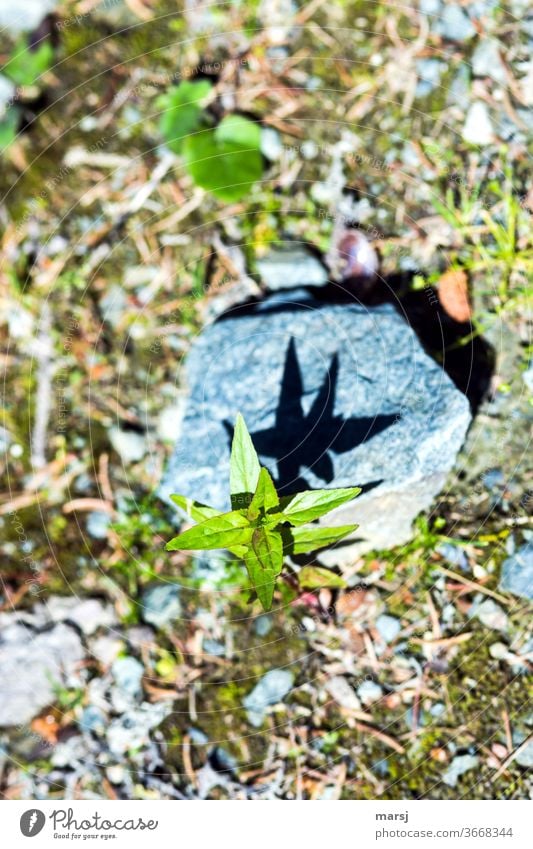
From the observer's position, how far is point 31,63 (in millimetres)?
3496

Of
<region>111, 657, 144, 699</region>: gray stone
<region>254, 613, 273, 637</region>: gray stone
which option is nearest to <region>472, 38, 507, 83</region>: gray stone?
<region>254, 613, 273, 637</region>: gray stone

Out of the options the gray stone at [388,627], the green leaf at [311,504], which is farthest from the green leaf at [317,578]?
the green leaf at [311,504]

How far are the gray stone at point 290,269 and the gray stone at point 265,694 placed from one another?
157 cm

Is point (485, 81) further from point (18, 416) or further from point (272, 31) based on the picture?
point (18, 416)

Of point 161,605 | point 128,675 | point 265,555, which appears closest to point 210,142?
point 265,555

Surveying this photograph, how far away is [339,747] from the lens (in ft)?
9.27

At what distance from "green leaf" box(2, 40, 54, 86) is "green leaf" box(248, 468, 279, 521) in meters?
2.38

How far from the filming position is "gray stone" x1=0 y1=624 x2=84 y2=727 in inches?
119

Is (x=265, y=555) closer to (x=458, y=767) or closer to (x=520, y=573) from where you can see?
(x=520, y=573)

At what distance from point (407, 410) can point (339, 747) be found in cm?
130

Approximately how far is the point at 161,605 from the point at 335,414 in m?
1.06

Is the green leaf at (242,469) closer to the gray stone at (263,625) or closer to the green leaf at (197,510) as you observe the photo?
the green leaf at (197,510)
